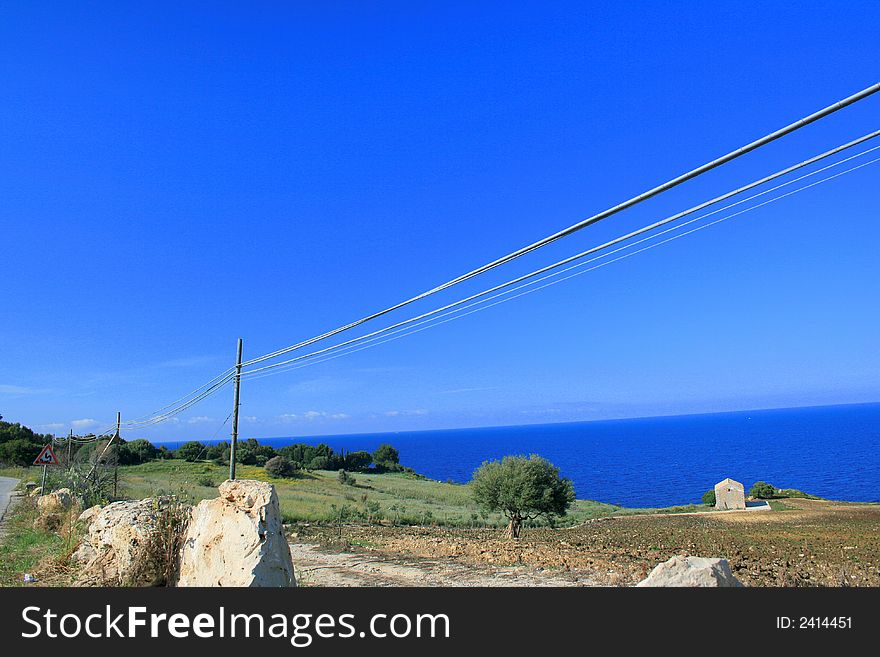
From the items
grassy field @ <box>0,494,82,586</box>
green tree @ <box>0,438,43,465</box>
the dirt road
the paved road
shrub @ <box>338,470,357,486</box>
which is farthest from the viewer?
shrub @ <box>338,470,357,486</box>

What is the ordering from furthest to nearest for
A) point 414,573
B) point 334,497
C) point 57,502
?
point 334,497
point 57,502
point 414,573

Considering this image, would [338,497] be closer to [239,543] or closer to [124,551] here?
[124,551]

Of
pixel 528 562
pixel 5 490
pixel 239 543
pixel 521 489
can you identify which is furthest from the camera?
pixel 5 490

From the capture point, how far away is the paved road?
81.1ft

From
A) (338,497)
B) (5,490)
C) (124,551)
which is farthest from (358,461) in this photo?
(124,551)

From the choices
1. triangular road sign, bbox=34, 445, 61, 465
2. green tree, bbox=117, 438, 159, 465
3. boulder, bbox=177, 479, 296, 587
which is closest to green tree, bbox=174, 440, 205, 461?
green tree, bbox=117, 438, 159, 465

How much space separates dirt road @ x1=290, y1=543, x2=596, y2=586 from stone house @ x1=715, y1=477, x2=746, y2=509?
155 ft

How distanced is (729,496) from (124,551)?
55.6m

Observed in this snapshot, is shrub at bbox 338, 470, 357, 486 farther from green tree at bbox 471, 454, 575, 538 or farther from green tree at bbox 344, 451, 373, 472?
green tree at bbox 471, 454, 575, 538

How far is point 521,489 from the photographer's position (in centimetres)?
3169

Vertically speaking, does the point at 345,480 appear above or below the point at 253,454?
below
